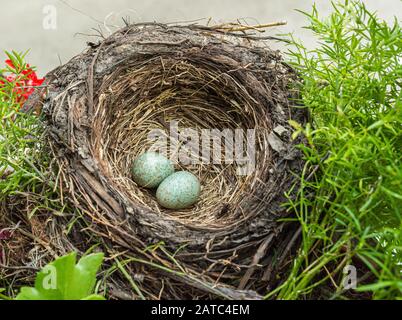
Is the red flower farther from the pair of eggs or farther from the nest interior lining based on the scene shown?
the pair of eggs

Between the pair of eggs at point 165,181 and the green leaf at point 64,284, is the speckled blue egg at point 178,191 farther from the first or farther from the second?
the green leaf at point 64,284

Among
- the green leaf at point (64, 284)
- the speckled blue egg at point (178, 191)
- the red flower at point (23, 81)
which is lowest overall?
the green leaf at point (64, 284)

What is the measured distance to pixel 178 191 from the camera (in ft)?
6.11

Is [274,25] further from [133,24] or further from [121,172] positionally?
[121,172]

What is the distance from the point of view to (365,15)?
1449 millimetres

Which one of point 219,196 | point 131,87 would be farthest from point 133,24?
point 219,196

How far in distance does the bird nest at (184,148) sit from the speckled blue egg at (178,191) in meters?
0.04

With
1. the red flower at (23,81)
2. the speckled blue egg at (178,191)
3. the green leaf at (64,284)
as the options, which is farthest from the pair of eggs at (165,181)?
the green leaf at (64,284)

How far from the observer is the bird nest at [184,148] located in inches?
58.1

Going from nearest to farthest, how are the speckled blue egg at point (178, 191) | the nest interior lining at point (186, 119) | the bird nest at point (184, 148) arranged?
the bird nest at point (184, 148) < the nest interior lining at point (186, 119) < the speckled blue egg at point (178, 191)

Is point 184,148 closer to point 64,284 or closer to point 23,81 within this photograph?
point 23,81

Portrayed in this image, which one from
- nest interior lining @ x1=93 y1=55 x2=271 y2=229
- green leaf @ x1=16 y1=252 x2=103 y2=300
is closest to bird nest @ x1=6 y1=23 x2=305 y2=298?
nest interior lining @ x1=93 y1=55 x2=271 y2=229

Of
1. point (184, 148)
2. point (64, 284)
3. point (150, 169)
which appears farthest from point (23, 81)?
point (64, 284)
